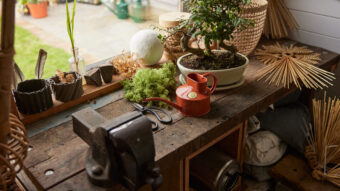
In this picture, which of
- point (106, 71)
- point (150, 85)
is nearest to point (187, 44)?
point (150, 85)

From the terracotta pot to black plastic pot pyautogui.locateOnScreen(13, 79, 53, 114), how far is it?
2.37 meters

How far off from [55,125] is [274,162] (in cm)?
134

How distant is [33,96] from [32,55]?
67.4 inches

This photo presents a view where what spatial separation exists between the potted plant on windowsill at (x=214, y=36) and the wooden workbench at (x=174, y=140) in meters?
0.12

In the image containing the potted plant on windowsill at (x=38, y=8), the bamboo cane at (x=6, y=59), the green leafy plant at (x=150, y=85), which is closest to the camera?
the bamboo cane at (x=6, y=59)

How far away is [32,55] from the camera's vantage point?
2893 millimetres

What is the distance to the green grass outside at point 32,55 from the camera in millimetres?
2652

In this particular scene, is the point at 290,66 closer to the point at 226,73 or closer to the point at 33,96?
the point at 226,73

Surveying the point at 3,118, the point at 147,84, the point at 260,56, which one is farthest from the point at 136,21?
the point at 3,118

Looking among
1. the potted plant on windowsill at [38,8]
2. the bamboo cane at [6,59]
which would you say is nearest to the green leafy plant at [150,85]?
the bamboo cane at [6,59]

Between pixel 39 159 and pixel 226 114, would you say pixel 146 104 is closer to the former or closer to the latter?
pixel 226 114

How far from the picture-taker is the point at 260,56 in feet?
6.40

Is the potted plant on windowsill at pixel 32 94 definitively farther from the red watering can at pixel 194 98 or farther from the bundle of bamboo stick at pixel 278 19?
the bundle of bamboo stick at pixel 278 19

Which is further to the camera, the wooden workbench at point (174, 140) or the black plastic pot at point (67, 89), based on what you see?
the black plastic pot at point (67, 89)
